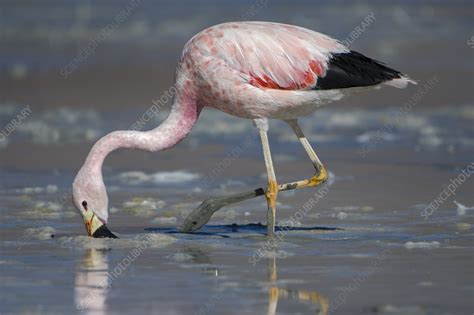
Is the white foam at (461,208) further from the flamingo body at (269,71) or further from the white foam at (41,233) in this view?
the white foam at (41,233)

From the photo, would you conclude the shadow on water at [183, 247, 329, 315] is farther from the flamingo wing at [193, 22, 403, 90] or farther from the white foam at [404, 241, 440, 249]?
the flamingo wing at [193, 22, 403, 90]

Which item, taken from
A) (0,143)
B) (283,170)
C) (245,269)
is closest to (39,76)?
(0,143)

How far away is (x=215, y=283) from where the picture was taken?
829cm

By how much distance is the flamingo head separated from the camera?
1005 cm

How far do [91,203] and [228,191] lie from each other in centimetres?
305

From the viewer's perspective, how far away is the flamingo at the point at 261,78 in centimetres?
1066

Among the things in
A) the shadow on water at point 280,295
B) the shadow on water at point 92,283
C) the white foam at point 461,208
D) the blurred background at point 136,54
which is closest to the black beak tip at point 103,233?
the shadow on water at point 92,283

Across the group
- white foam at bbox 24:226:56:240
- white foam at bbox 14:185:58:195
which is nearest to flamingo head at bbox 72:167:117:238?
white foam at bbox 24:226:56:240

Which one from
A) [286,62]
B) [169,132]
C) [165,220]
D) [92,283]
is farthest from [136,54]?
[92,283]

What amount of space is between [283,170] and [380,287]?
6.19 metres

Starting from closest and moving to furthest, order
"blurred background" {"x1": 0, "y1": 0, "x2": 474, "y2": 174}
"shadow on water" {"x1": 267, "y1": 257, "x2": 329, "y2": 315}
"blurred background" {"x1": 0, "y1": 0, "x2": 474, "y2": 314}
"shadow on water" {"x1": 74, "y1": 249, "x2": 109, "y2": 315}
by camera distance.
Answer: "shadow on water" {"x1": 267, "y1": 257, "x2": 329, "y2": 315}, "shadow on water" {"x1": 74, "y1": 249, "x2": 109, "y2": 315}, "blurred background" {"x1": 0, "y1": 0, "x2": 474, "y2": 314}, "blurred background" {"x1": 0, "y1": 0, "x2": 474, "y2": 174}

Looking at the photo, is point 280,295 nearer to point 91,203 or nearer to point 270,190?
point 91,203

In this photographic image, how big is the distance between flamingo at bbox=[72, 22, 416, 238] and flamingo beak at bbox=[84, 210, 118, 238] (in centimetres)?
68

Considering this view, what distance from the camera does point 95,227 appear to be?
10.0m
